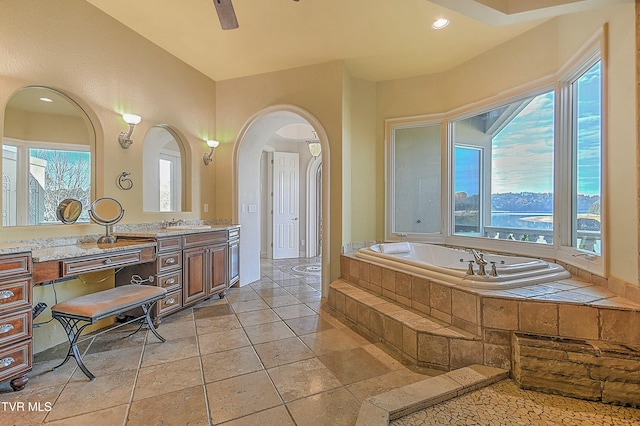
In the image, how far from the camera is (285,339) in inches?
99.9

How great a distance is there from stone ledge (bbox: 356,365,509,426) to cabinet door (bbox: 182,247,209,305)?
2.21m

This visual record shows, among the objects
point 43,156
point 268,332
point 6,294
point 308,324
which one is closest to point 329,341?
point 308,324

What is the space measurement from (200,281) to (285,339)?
1319 millimetres

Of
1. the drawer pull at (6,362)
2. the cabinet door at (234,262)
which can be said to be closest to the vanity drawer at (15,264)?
the drawer pull at (6,362)

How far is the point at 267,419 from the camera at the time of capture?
1.58 meters

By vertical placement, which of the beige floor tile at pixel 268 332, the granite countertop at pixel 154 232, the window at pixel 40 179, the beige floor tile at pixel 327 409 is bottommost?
the beige floor tile at pixel 327 409

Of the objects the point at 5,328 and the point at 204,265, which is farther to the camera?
the point at 204,265

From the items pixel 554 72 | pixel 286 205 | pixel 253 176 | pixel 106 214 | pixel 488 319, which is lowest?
pixel 488 319

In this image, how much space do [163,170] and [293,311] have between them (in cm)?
225

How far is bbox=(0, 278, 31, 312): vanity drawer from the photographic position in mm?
1757

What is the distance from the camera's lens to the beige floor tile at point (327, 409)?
1572mm

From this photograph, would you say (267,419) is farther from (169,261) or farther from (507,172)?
(507,172)

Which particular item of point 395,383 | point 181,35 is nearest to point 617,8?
point 395,383

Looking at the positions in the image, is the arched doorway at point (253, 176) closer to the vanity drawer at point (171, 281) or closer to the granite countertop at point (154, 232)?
the granite countertop at point (154, 232)
